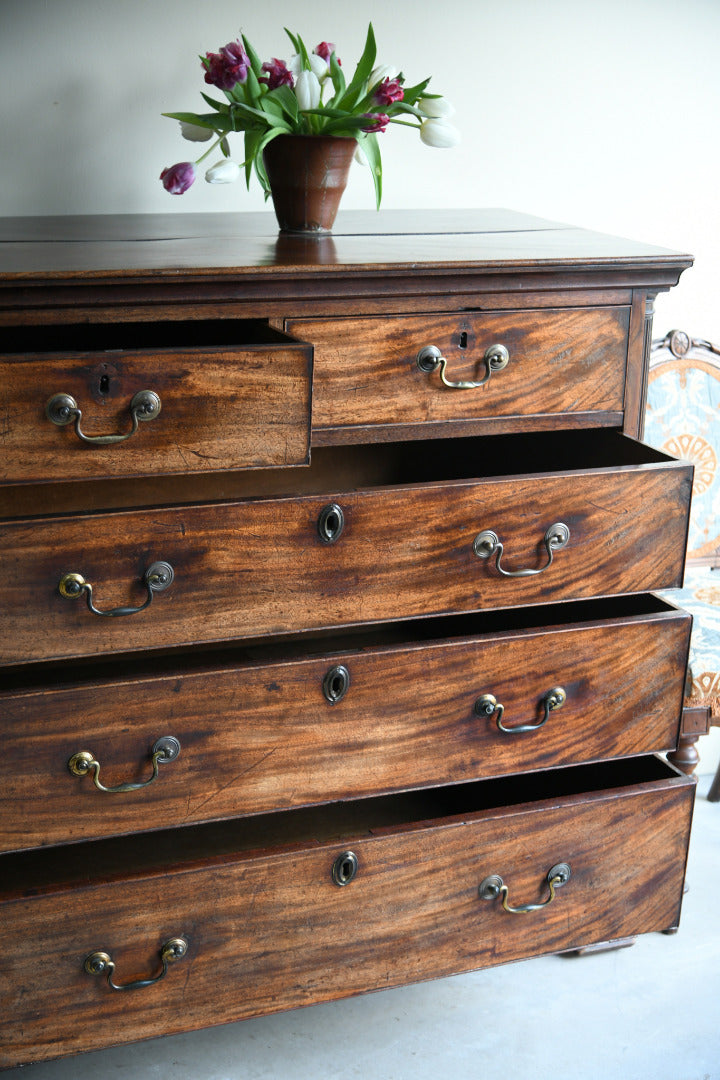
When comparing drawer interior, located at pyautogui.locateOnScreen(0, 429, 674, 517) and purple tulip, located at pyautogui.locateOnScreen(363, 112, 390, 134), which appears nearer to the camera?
purple tulip, located at pyautogui.locateOnScreen(363, 112, 390, 134)

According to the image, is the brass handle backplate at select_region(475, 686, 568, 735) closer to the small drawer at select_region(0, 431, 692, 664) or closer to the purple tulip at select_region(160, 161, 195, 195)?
the small drawer at select_region(0, 431, 692, 664)

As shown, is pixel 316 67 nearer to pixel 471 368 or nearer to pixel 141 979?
pixel 471 368

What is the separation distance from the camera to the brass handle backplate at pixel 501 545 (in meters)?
1.56

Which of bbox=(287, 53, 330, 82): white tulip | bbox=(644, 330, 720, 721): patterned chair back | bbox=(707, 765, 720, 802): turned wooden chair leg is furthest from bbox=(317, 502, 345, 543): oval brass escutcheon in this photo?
bbox=(707, 765, 720, 802): turned wooden chair leg

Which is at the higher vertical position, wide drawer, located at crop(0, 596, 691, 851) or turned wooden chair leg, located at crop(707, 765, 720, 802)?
wide drawer, located at crop(0, 596, 691, 851)

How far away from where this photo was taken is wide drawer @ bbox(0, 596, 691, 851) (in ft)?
4.71

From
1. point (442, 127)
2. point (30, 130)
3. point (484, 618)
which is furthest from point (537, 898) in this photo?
point (30, 130)

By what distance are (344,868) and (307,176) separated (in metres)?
0.97

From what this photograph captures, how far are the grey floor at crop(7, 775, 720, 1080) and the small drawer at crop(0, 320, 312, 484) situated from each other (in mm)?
958

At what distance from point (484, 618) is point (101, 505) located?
63 cm

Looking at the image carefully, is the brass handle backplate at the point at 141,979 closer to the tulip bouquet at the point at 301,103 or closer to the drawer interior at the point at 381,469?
the drawer interior at the point at 381,469

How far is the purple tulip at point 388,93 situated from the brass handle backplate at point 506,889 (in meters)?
1.11

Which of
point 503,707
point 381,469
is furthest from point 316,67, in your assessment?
point 503,707

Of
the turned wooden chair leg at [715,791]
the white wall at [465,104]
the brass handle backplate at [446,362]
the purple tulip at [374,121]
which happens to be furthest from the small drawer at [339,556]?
the turned wooden chair leg at [715,791]
